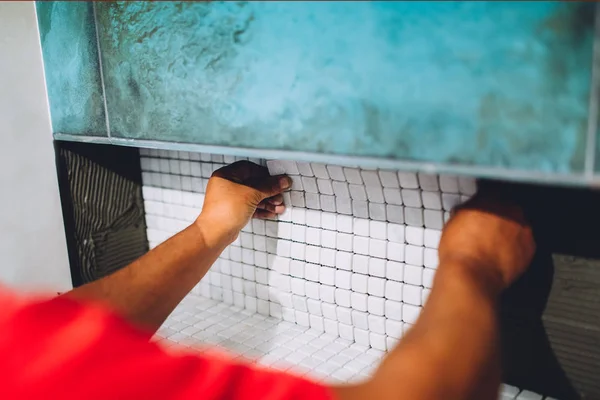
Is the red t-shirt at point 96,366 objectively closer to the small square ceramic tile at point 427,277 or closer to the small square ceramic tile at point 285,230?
the small square ceramic tile at point 427,277

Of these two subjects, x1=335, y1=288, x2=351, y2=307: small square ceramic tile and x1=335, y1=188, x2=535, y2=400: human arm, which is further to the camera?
x1=335, y1=288, x2=351, y2=307: small square ceramic tile

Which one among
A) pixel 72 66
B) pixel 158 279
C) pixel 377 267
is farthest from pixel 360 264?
pixel 72 66

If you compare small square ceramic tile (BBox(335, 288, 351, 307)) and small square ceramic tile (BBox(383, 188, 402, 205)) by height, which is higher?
small square ceramic tile (BBox(383, 188, 402, 205))

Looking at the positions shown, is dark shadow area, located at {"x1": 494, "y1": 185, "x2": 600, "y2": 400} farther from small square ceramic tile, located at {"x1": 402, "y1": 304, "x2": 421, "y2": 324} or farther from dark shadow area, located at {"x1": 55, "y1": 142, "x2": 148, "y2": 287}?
dark shadow area, located at {"x1": 55, "y1": 142, "x2": 148, "y2": 287}

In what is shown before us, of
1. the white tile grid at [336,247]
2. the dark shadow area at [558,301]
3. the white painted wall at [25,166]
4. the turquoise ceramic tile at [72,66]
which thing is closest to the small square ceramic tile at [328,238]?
the white tile grid at [336,247]

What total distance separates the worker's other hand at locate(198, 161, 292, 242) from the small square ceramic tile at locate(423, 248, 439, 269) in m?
0.30

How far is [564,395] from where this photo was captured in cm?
82

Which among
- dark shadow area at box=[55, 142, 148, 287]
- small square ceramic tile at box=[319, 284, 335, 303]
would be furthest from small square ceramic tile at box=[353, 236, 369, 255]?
dark shadow area at box=[55, 142, 148, 287]

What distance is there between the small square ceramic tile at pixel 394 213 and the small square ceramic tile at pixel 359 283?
128mm

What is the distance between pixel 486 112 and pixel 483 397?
309 millimetres

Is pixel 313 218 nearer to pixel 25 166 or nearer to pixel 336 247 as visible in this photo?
pixel 336 247

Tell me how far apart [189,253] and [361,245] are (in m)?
0.31

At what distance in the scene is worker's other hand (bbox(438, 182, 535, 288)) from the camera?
0.67 metres

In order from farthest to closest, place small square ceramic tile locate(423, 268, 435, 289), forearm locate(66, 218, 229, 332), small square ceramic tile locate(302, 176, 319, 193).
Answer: small square ceramic tile locate(302, 176, 319, 193) → small square ceramic tile locate(423, 268, 435, 289) → forearm locate(66, 218, 229, 332)
